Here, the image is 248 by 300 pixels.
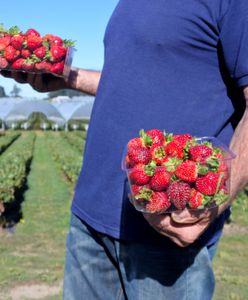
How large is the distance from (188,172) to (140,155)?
0.51ft

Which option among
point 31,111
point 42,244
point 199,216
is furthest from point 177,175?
point 31,111

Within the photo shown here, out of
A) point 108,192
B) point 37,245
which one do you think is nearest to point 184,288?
point 108,192

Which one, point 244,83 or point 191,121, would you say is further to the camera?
point 191,121

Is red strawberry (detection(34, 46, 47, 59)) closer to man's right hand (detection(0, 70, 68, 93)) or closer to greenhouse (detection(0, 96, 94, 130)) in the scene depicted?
man's right hand (detection(0, 70, 68, 93))

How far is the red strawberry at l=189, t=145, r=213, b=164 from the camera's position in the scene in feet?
5.17

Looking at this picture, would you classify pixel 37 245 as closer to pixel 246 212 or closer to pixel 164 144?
pixel 246 212

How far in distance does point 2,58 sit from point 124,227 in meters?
1.21

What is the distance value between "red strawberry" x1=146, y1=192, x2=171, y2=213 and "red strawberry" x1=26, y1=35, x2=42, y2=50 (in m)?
1.48

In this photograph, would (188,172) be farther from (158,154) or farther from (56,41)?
(56,41)

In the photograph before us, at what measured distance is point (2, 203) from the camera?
8438 millimetres

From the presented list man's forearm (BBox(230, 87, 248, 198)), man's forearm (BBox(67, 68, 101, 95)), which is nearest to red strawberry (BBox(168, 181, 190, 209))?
man's forearm (BBox(230, 87, 248, 198))

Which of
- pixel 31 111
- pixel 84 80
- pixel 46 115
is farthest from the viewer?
pixel 31 111

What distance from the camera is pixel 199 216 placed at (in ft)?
5.22

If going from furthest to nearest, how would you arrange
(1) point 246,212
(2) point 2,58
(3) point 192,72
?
(1) point 246,212, (2) point 2,58, (3) point 192,72
